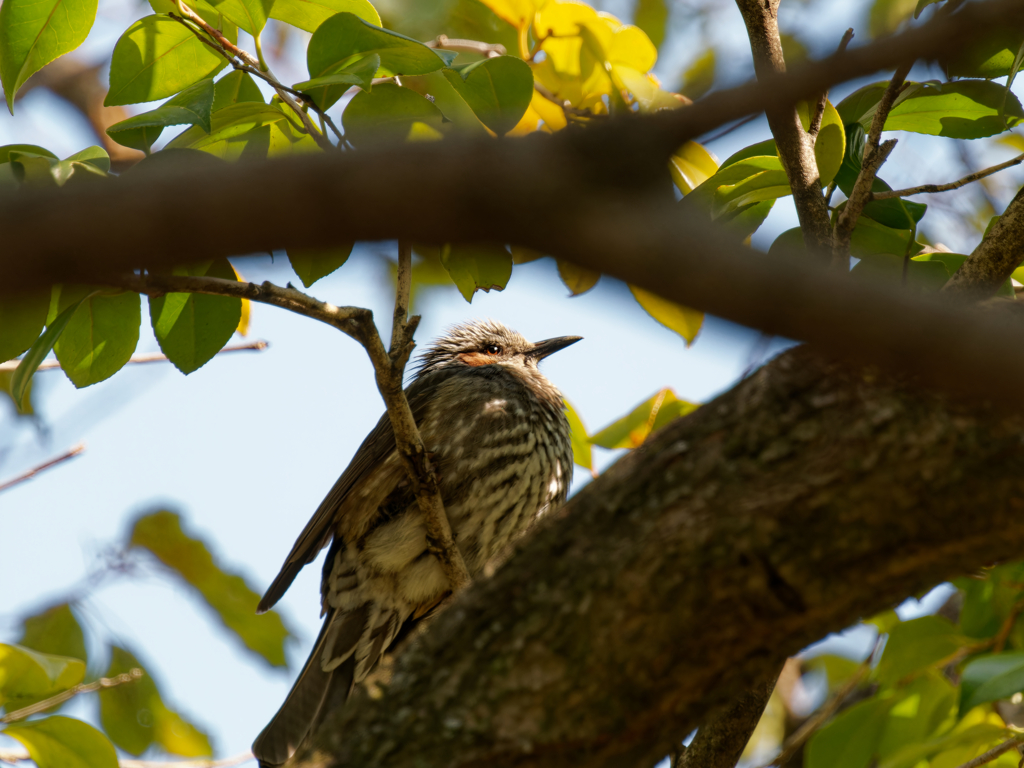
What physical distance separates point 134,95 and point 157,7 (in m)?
0.25

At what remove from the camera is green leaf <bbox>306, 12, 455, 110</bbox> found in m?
2.17

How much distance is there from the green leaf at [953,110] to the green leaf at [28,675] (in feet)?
9.72

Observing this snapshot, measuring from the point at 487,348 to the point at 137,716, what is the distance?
8.12ft

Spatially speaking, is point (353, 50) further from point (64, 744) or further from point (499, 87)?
point (64, 744)

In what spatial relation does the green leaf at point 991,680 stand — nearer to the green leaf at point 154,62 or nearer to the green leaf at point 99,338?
the green leaf at point 99,338

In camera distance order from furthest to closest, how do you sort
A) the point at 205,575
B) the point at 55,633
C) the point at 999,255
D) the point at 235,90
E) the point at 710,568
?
the point at 205,575
the point at 55,633
the point at 235,90
the point at 999,255
the point at 710,568

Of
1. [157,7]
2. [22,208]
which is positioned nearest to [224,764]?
[157,7]

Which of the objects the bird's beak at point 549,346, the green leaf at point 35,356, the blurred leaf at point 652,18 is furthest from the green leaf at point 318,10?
the blurred leaf at point 652,18

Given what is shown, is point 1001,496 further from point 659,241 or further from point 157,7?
point 157,7

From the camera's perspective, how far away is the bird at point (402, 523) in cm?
353

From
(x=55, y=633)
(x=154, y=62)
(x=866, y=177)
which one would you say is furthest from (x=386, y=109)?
(x=55, y=633)

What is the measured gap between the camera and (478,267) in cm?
257

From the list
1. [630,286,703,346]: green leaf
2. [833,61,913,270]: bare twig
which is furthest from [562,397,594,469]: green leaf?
[833,61,913,270]: bare twig

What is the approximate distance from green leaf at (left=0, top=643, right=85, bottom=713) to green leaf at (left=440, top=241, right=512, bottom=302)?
1665 mm
